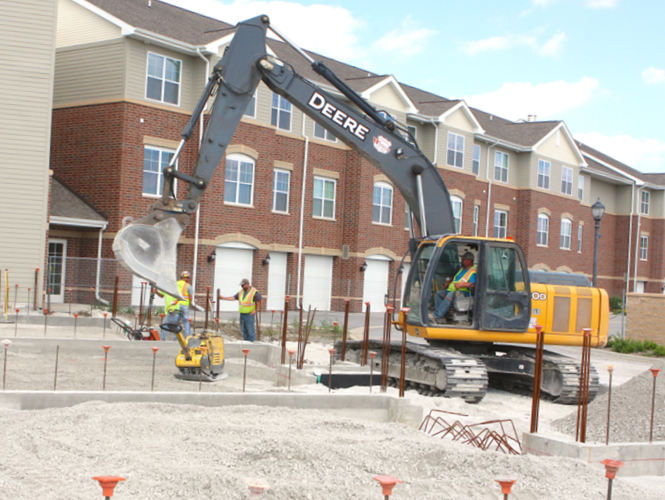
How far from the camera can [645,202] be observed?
52562 mm

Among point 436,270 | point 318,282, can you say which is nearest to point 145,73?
point 318,282

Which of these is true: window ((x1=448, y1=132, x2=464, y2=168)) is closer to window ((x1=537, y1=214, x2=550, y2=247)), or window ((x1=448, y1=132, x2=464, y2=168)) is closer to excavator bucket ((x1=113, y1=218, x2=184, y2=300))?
window ((x1=537, y1=214, x2=550, y2=247))

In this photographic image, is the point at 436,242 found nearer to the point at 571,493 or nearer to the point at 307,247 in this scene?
the point at 571,493

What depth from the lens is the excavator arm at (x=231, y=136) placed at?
921cm

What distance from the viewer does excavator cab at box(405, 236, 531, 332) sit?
11.9 meters

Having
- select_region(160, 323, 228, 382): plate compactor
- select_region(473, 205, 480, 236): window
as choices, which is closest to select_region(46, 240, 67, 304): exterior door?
select_region(160, 323, 228, 382): plate compactor

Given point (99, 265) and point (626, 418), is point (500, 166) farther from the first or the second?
point (626, 418)

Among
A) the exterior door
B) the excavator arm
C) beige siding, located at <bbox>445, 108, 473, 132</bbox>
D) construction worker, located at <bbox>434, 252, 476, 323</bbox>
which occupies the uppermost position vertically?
beige siding, located at <bbox>445, 108, 473, 132</bbox>

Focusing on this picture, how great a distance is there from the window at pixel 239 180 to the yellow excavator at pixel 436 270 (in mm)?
15139

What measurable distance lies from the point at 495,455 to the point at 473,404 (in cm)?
467

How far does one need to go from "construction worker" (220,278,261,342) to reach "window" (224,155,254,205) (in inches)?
462

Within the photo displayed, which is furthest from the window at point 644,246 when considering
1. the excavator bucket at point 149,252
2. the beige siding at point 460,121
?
the excavator bucket at point 149,252

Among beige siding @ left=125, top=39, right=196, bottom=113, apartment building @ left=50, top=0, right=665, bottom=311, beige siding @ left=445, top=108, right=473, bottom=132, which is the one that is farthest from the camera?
beige siding @ left=445, top=108, right=473, bottom=132

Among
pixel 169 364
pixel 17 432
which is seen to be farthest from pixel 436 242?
pixel 17 432
